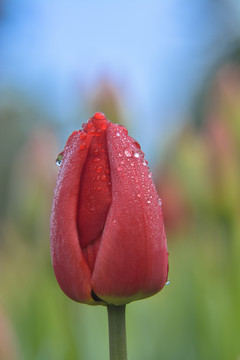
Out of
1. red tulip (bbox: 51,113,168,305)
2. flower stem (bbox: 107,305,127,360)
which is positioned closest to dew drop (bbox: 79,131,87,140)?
red tulip (bbox: 51,113,168,305)

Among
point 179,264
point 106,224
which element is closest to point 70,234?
point 106,224

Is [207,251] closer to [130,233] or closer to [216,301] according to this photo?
[216,301]

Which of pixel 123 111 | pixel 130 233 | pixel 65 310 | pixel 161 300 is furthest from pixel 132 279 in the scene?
pixel 161 300

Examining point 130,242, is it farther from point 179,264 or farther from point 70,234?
point 179,264

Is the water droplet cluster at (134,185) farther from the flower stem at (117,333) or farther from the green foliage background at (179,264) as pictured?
the green foliage background at (179,264)

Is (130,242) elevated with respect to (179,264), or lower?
lower

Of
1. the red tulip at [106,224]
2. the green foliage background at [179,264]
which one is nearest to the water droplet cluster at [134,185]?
the red tulip at [106,224]
